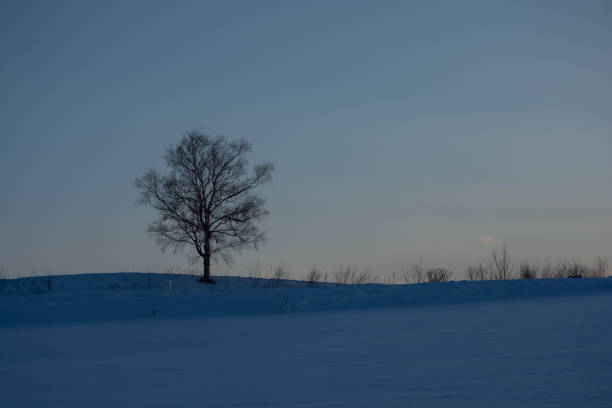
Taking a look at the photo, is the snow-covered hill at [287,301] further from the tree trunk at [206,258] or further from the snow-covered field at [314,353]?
the tree trunk at [206,258]

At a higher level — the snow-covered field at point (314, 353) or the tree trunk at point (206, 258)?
the tree trunk at point (206, 258)

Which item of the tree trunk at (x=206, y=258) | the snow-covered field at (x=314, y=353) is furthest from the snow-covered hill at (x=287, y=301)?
the tree trunk at (x=206, y=258)

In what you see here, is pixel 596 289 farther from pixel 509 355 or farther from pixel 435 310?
pixel 509 355

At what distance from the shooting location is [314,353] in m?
5.96

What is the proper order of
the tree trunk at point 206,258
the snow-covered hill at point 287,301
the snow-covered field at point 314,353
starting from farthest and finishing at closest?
the tree trunk at point 206,258, the snow-covered hill at point 287,301, the snow-covered field at point 314,353

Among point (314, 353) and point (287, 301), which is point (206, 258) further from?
point (314, 353)

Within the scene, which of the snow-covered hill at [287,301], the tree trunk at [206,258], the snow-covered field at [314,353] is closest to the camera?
the snow-covered field at [314,353]

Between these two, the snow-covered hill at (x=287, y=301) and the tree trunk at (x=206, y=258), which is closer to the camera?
the snow-covered hill at (x=287, y=301)

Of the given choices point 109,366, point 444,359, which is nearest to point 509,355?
point 444,359

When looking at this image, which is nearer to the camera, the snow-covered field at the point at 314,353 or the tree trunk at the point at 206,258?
the snow-covered field at the point at 314,353

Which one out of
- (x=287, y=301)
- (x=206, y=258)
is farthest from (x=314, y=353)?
(x=206, y=258)

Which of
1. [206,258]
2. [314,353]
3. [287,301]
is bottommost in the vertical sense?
[314,353]

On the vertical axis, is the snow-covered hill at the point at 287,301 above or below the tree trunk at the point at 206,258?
below

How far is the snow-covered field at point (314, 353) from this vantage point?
3785 mm
